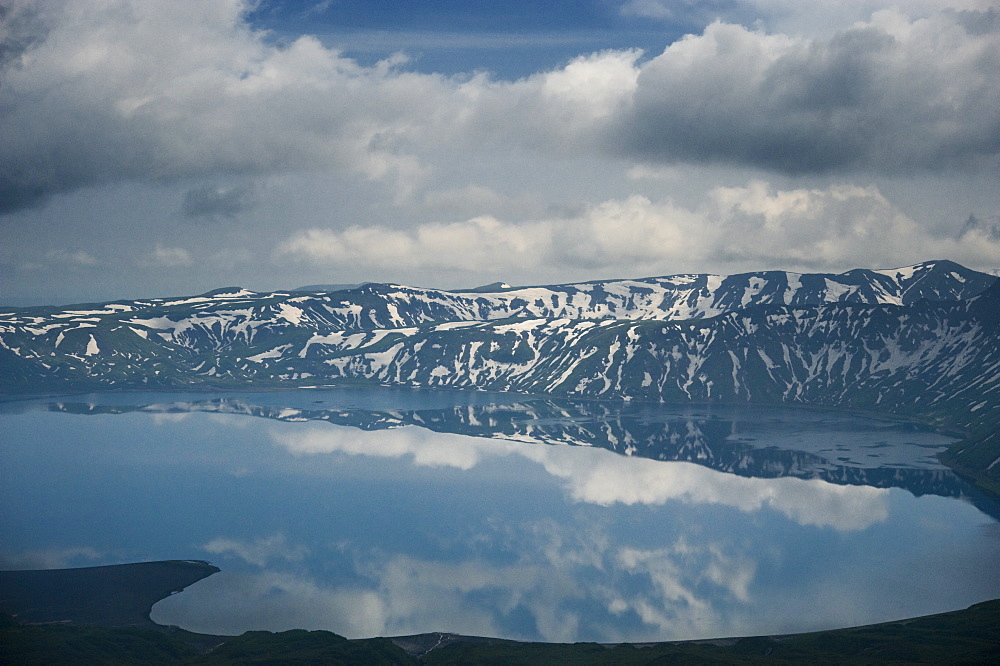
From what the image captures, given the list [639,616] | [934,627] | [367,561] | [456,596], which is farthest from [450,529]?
[934,627]

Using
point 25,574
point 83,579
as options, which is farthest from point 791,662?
point 25,574

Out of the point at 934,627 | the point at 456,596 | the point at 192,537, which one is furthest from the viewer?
the point at 192,537

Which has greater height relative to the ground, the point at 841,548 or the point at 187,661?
the point at 841,548

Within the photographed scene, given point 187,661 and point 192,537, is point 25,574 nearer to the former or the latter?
point 192,537

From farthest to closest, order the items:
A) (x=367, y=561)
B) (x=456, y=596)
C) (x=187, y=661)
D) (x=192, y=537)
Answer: (x=192, y=537)
(x=367, y=561)
(x=456, y=596)
(x=187, y=661)

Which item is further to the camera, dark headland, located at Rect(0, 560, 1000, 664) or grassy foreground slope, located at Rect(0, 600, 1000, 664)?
dark headland, located at Rect(0, 560, 1000, 664)

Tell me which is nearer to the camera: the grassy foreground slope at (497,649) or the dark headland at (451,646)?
the grassy foreground slope at (497,649)

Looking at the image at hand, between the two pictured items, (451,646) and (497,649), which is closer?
(497,649)

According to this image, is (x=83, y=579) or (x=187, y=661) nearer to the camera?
(x=187, y=661)
